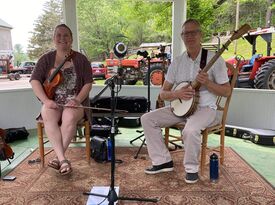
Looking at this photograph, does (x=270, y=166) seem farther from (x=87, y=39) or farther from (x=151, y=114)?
(x=87, y=39)

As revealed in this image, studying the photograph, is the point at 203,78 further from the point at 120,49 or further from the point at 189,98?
the point at 120,49

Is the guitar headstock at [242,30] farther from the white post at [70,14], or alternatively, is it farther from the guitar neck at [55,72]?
the white post at [70,14]

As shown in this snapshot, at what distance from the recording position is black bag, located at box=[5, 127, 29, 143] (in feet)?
10.6

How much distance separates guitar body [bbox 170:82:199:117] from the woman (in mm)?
807

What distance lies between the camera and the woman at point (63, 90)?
2279 millimetres

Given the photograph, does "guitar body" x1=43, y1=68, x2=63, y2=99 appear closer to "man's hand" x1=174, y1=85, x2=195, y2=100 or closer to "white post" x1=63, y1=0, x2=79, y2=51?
"man's hand" x1=174, y1=85, x2=195, y2=100

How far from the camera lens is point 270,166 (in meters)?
2.45

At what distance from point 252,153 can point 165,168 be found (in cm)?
107

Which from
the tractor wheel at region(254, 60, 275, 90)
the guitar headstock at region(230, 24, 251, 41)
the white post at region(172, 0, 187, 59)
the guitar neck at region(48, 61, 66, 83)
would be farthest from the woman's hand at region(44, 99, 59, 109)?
the tractor wheel at region(254, 60, 275, 90)

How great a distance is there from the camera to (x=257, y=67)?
3596 millimetres

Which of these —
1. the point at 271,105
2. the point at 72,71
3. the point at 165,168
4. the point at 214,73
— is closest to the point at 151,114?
the point at 165,168

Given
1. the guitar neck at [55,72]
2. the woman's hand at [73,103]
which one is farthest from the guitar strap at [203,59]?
the guitar neck at [55,72]

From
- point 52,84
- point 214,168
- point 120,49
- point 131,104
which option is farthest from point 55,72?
point 214,168

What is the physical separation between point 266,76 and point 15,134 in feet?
10.6
